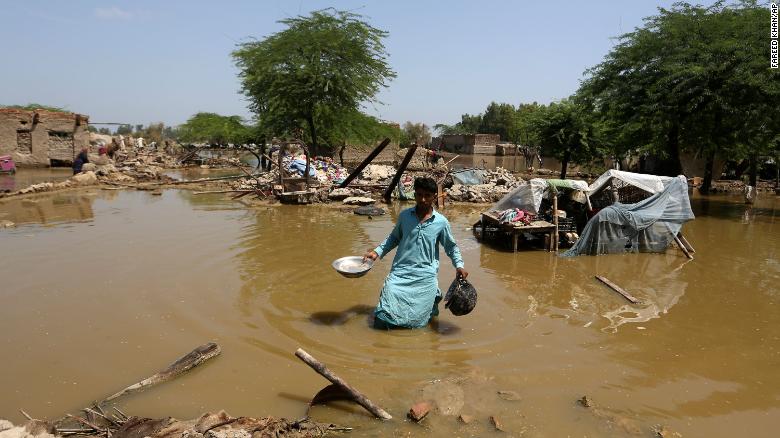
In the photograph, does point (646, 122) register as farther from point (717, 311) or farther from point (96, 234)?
point (96, 234)

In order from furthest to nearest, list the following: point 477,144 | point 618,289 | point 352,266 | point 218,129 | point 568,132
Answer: point 477,144 → point 218,129 → point 568,132 → point 618,289 → point 352,266

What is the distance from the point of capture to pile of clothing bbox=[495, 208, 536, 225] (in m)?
9.22

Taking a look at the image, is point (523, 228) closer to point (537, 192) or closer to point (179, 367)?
point (537, 192)

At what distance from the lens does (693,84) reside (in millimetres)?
14203

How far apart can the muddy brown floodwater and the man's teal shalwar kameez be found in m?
0.28

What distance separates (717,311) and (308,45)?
66.5 feet

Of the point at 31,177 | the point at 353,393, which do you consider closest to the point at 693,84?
the point at 353,393

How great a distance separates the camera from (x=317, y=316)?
5.45m

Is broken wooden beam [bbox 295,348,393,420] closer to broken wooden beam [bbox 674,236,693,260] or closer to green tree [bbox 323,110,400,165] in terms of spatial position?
broken wooden beam [bbox 674,236,693,260]

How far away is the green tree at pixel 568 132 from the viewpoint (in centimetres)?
2097

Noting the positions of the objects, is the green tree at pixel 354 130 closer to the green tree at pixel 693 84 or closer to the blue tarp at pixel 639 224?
the green tree at pixel 693 84

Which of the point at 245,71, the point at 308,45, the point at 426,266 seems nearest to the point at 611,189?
the point at 426,266

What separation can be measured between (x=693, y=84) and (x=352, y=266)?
13725 millimetres

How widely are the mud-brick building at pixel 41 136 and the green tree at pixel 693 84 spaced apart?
22602mm
